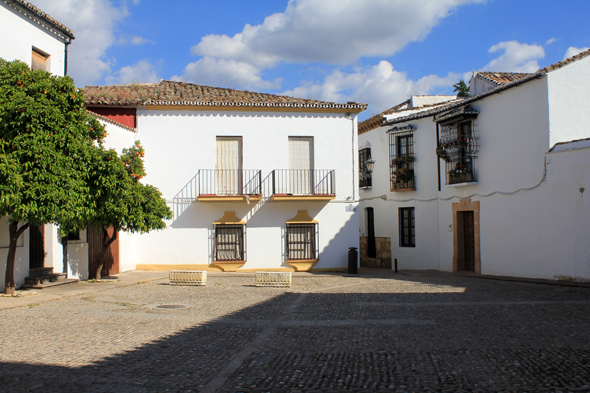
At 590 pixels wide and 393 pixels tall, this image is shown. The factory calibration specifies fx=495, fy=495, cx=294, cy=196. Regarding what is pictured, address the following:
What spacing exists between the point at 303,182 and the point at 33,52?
9.09 meters

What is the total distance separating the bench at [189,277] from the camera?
13164mm

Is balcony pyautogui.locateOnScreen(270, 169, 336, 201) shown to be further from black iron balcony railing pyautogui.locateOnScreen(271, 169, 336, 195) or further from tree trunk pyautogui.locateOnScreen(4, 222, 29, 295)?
tree trunk pyautogui.locateOnScreen(4, 222, 29, 295)

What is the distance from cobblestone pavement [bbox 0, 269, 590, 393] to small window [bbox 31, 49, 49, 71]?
607 cm

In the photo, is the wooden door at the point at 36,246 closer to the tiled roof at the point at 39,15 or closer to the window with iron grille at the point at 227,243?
the tiled roof at the point at 39,15

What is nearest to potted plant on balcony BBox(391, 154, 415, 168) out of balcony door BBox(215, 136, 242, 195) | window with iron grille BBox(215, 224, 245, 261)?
balcony door BBox(215, 136, 242, 195)

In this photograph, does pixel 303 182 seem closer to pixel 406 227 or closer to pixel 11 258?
pixel 406 227

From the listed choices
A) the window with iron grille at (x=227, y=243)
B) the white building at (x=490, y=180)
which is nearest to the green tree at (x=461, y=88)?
the white building at (x=490, y=180)

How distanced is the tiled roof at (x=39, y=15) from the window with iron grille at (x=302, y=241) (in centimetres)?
910

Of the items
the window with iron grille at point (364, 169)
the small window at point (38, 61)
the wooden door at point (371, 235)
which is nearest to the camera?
the small window at point (38, 61)

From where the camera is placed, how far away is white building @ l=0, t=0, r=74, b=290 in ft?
37.6

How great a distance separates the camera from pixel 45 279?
12.1m

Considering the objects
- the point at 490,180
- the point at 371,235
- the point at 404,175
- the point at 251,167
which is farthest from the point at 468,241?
the point at 251,167

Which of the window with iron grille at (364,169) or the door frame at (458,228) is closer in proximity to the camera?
the door frame at (458,228)

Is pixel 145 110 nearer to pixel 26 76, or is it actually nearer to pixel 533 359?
pixel 26 76
